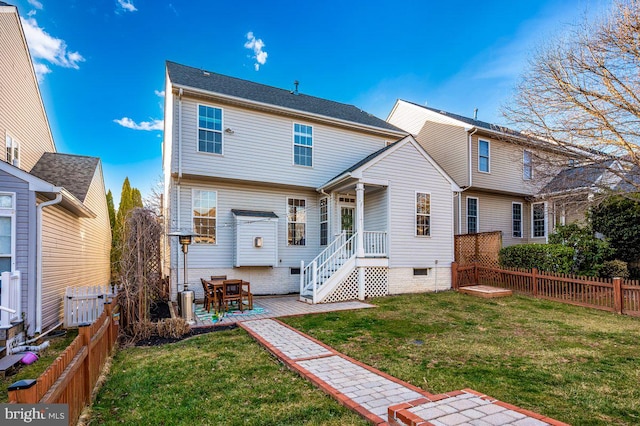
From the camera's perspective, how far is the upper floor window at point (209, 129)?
11219 millimetres

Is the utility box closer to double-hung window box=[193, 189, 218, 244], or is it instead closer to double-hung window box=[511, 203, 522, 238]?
double-hung window box=[193, 189, 218, 244]

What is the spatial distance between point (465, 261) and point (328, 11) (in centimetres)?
1210

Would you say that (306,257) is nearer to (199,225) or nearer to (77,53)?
(199,225)

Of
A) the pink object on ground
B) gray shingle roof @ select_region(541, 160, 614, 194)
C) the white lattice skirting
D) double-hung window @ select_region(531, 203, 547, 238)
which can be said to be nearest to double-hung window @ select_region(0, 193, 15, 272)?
the pink object on ground

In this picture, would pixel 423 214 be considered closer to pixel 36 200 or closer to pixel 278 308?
pixel 278 308

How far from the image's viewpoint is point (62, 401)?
2.87 metres

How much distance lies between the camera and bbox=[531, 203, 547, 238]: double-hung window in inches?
679

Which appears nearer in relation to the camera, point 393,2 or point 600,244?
point 600,244

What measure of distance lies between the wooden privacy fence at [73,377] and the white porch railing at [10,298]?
7.32ft

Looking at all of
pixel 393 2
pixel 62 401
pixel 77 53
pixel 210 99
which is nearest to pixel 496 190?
pixel 393 2

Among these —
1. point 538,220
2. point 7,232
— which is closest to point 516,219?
point 538,220

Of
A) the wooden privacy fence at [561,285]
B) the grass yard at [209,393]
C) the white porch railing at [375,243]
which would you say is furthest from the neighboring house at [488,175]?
the grass yard at [209,393]

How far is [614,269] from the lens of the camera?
1227 centimetres

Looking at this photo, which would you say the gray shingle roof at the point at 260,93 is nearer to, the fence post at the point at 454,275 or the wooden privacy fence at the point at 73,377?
the fence post at the point at 454,275
